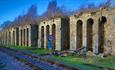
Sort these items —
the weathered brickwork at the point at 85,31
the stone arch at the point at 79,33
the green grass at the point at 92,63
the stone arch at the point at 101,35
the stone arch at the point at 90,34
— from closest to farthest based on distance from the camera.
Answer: the green grass at the point at 92,63, the weathered brickwork at the point at 85,31, the stone arch at the point at 101,35, the stone arch at the point at 90,34, the stone arch at the point at 79,33

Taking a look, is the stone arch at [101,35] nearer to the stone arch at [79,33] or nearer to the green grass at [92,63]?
the stone arch at [79,33]

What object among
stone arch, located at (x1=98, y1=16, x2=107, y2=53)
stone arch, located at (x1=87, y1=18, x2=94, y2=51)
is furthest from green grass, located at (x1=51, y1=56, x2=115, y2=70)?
stone arch, located at (x1=87, y1=18, x2=94, y2=51)

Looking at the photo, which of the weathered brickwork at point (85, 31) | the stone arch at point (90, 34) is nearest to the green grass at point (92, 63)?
the weathered brickwork at point (85, 31)

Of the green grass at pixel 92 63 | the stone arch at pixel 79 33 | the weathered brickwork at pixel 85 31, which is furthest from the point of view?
the stone arch at pixel 79 33

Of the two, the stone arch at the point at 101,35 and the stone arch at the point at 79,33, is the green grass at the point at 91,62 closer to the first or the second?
the stone arch at the point at 101,35

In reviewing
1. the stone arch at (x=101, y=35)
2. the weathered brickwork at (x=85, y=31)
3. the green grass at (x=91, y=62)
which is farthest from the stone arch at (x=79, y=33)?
the green grass at (x=91, y=62)

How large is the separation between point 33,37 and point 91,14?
71.4 feet

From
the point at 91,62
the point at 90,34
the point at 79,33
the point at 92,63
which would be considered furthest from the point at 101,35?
the point at 92,63

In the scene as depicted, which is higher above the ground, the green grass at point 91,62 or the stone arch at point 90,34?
the stone arch at point 90,34

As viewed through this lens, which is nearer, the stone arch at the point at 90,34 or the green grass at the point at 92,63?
the green grass at the point at 92,63

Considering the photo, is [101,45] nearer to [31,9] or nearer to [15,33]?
[15,33]

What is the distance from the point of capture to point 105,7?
20.7 meters

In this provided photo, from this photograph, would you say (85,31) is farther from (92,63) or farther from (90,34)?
(92,63)

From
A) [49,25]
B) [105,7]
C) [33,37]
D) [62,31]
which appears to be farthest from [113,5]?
[33,37]
